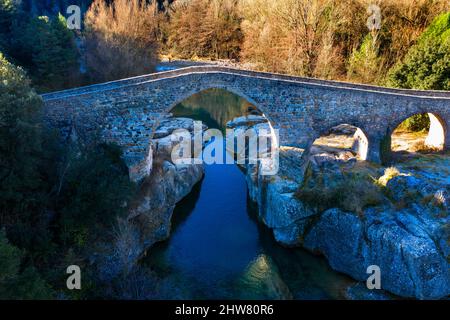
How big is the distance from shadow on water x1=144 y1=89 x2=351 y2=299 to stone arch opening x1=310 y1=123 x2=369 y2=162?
5136 mm

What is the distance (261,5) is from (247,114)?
11886 millimetres

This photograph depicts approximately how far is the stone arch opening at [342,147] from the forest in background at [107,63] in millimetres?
5654

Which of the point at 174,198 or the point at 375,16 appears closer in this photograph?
the point at 174,198

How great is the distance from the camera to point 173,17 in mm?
46688

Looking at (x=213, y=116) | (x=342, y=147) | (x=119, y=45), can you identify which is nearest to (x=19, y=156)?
(x=342, y=147)

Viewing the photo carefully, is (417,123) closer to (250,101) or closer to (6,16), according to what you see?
(250,101)

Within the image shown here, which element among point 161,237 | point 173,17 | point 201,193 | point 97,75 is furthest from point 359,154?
point 173,17

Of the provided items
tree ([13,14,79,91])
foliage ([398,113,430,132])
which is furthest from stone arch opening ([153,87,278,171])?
foliage ([398,113,430,132])

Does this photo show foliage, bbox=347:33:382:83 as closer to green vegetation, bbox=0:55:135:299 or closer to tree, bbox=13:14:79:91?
green vegetation, bbox=0:55:135:299

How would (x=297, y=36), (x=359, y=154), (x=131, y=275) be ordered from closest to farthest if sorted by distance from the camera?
1. (x=131, y=275)
2. (x=359, y=154)
3. (x=297, y=36)

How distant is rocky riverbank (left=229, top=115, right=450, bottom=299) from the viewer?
14664 mm

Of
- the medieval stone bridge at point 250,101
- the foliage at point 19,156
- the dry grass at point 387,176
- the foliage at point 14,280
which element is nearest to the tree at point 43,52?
the medieval stone bridge at point 250,101

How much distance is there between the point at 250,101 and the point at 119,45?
17301mm
